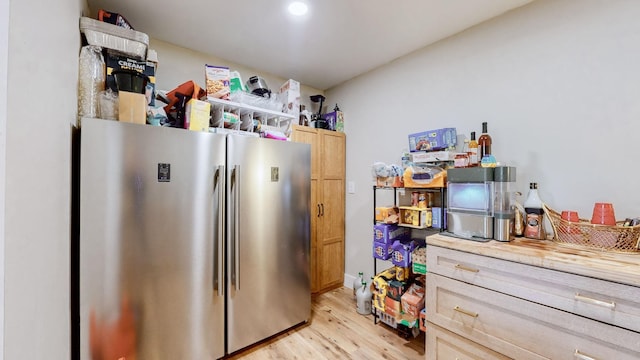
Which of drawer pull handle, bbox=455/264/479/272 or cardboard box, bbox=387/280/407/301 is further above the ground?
drawer pull handle, bbox=455/264/479/272

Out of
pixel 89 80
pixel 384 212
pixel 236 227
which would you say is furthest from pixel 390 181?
pixel 89 80

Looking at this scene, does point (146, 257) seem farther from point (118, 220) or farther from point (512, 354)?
point (512, 354)

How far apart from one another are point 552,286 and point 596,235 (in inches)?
17.6

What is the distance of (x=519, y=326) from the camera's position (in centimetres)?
117

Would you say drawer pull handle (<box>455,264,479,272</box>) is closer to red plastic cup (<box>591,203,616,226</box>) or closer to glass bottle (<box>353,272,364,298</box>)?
red plastic cup (<box>591,203,616,226</box>)

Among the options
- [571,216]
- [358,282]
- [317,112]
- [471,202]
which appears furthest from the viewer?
[317,112]

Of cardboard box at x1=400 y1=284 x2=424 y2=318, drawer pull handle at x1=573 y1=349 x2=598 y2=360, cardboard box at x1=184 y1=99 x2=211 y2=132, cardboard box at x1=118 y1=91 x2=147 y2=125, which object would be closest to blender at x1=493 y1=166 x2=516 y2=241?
drawer pull handle at x1=573 y1=349 x2=598 y2=360

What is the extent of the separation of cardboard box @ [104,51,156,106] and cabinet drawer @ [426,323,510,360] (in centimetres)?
233

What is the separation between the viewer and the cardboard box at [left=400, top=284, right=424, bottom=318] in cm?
184

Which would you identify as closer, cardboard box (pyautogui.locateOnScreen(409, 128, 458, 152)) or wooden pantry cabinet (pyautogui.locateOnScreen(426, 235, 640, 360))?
wooden pantry cabinet (pyautogui.locateOnScreen(426, 235, 640, 360))

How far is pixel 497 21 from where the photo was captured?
1776 millimetres

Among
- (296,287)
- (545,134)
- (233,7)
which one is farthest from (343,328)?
(233,7)

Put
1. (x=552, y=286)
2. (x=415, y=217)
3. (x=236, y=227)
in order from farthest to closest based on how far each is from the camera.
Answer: (x=415, y=217), (x=236, y=227), (x=552, y=286)

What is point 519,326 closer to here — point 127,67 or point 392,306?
point 392,306
